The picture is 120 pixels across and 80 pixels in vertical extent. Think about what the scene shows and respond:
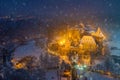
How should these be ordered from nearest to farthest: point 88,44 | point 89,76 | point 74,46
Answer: point 89,76 < point 74,46 < point 88,44

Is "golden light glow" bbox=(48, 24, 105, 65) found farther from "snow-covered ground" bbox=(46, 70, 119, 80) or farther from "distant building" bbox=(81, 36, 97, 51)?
"snow-covered ground" bbox=(46, 70, 119, 80)

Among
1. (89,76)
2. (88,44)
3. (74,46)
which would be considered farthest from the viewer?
(88,44)

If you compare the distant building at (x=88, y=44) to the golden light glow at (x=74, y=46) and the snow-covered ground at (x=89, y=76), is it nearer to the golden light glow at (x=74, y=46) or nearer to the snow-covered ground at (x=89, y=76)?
the golden light glow at (x=74, y=46)

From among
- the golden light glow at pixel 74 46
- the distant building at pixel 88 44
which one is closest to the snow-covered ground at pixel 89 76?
the golden light glow at pixel 74 46

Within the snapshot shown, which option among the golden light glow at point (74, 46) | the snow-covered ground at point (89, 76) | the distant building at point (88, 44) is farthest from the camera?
the distant building at point (88, 44)

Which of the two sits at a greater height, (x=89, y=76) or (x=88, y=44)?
(x=88, y=44)

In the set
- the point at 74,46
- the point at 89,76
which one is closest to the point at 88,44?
the point at 74,46

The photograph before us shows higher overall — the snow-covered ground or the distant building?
the distant building

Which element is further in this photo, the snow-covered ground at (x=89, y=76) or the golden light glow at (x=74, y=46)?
the golden light glow at (x=74, y=46)

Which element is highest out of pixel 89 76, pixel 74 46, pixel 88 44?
pixel 88 44

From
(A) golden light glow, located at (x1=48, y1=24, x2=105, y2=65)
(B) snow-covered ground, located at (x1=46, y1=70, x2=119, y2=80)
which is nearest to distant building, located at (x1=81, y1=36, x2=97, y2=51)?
(A) golden light glow, located at (x1=48, y1=24, x2=105, y2=65)

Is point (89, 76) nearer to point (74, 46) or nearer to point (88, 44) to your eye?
point (74, 46)

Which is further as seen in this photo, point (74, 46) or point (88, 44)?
point (88, 44)

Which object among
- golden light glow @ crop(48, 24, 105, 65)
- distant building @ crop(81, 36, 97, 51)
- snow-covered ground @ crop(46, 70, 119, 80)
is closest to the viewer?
snow-covered ground @ crop(46, 70, 119, 80)
